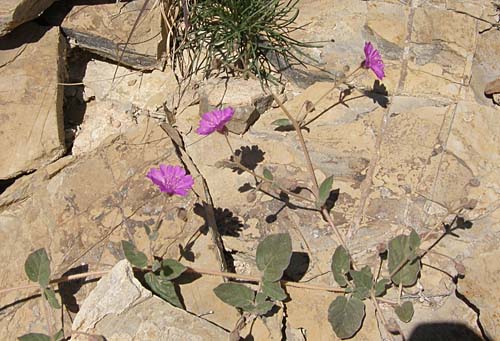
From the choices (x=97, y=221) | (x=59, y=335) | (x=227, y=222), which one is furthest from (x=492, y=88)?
(x=59, y=335)

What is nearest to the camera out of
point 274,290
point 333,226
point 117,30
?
point 274,290

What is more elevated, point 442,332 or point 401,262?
point 401,262

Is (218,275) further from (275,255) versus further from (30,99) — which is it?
(30,99)

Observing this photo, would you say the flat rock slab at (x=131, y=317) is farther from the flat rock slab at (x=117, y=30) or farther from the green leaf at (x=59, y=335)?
the flat rock slab at (x=117, y=30)

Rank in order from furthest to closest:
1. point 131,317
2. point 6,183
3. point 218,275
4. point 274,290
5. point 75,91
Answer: point 75,91 < point 6,183 < point 218,275 < point 274,290 < point 131,317

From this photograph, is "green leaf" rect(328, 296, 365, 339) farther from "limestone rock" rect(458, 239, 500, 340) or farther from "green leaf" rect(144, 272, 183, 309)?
"green leaf" rect(144, 272, 183, 309)

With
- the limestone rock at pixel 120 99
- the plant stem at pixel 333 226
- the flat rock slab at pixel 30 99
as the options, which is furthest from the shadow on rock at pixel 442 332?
the flat rock slab at pixel 30 99
